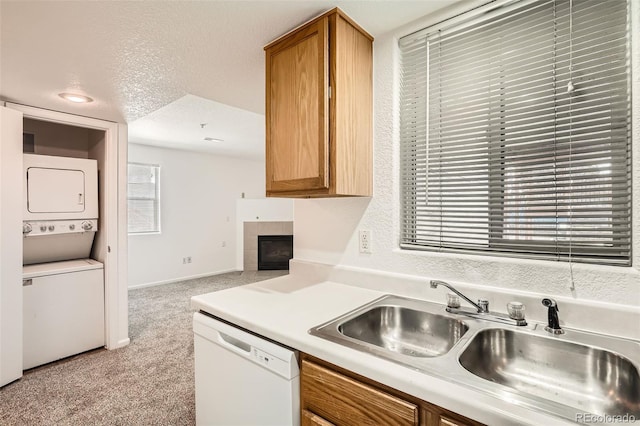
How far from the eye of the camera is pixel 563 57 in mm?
1188

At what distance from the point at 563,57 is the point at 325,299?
138 cm

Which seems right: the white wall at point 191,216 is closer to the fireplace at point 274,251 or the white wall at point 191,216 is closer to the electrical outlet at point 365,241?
the fireplace at point 274,251

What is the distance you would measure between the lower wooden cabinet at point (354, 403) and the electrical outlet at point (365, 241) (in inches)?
29.5

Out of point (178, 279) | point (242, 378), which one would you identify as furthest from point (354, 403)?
point (178, 279)

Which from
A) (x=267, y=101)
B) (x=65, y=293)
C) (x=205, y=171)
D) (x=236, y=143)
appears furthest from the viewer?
(x=205, y=171)

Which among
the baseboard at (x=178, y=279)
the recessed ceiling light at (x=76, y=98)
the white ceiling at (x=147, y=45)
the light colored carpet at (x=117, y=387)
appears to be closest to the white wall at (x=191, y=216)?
the baseboard at (x=178, y=279)

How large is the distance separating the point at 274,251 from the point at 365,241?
194 inches

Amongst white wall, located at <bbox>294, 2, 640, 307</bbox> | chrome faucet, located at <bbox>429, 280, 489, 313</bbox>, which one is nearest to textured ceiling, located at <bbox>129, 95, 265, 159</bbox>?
white wall, located at <bbox>294, 2, 640, 307</bbox>

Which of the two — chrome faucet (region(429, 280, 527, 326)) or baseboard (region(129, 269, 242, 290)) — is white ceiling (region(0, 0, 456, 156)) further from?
baseboard (region(129, 269, 242, 290))

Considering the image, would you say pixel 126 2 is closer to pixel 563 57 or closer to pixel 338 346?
pixel 338 346

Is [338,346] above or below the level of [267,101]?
below

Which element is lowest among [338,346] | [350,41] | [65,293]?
[65,293]

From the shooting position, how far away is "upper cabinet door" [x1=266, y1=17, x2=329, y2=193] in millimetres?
1374

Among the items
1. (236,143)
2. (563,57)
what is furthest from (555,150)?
(236,143)
